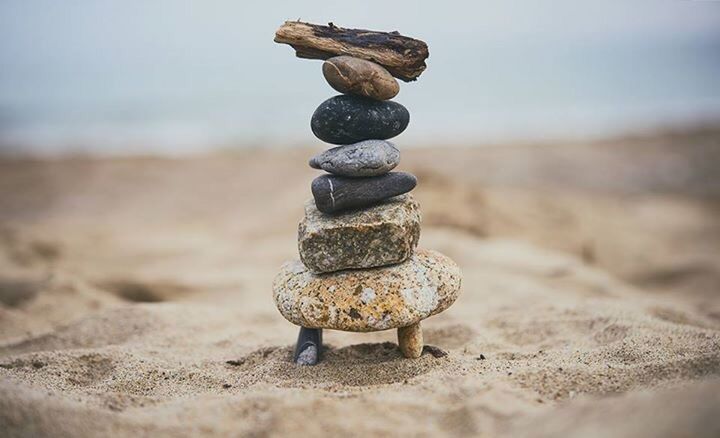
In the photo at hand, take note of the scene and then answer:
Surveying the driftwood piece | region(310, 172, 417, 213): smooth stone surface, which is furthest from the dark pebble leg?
the driftwood piece

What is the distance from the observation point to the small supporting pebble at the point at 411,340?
4.55 m

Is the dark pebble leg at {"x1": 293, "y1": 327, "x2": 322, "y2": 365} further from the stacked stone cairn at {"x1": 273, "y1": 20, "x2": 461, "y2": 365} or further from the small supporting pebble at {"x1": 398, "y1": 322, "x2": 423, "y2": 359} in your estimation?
the small supporting pebble at {"x1": 398, "y1": 322, "x2": 423, "y2": 359}

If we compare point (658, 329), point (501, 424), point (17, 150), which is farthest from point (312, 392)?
point (17, 150)

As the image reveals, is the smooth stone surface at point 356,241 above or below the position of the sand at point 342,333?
above

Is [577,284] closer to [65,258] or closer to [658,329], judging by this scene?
[658,329]

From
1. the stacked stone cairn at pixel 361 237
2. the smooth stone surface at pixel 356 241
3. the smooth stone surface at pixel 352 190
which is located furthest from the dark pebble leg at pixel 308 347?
the smooth stone surface at pixel 352 190

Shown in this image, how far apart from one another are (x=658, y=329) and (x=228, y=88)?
3001 cm

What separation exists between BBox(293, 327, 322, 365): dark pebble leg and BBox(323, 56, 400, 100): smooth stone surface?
1.70 m

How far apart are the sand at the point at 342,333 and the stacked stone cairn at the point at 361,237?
1.37 feet

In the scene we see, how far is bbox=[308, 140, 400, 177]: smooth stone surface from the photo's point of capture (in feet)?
14.4

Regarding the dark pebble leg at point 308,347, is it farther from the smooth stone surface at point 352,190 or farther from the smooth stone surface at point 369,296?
the smooth stone surface at point 352,190

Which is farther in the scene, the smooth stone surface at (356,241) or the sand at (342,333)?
the smooth stone surface at (356,241)

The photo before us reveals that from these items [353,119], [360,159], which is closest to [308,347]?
[360,159]

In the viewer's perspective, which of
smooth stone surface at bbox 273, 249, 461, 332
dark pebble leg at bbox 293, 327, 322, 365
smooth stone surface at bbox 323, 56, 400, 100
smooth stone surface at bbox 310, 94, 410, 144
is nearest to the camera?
smooth stone surface at bbox 273, 249, 461, 332
